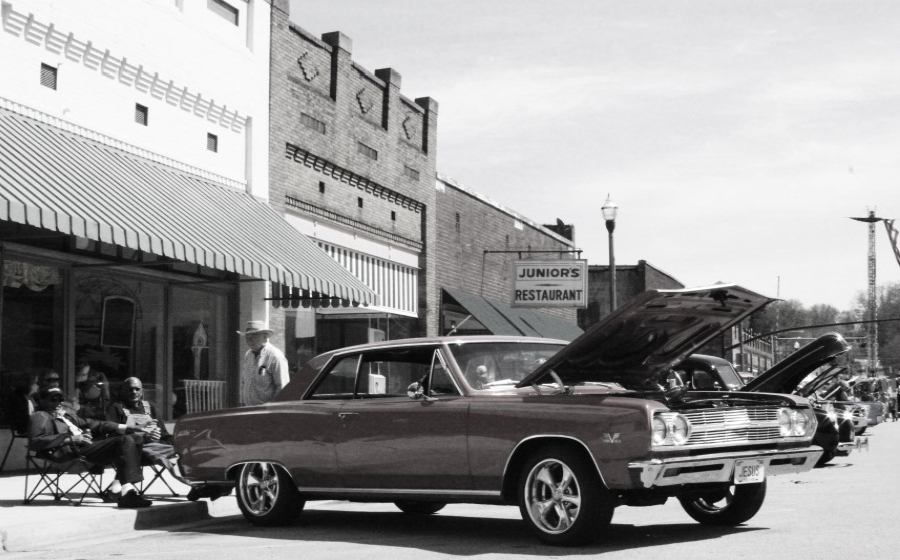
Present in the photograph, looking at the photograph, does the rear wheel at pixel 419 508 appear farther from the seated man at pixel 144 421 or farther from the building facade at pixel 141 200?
the building facade at pixel 141 200

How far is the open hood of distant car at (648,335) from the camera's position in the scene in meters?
8.88

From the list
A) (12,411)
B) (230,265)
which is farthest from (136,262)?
(12,411)

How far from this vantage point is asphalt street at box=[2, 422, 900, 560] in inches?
326

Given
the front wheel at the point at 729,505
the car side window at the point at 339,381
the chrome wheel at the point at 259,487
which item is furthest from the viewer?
the chrome wheel at the point at 259,487

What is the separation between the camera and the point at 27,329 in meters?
15.6

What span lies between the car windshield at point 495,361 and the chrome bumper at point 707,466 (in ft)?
5.32

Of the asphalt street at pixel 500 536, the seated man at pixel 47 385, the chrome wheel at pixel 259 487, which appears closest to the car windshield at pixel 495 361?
the asphalt street at pixel 500 536

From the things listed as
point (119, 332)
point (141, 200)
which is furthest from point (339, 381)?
point (119, 332)

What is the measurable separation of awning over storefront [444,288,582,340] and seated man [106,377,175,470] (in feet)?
55.8

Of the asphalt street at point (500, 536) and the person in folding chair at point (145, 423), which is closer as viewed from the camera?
the asphalt street at point (500, 536)

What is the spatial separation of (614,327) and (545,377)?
0.70m

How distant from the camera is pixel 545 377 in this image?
927cm

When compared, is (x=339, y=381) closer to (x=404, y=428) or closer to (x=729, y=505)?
(x=404, y=428)

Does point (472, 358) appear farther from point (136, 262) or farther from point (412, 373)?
point (136, 262)
